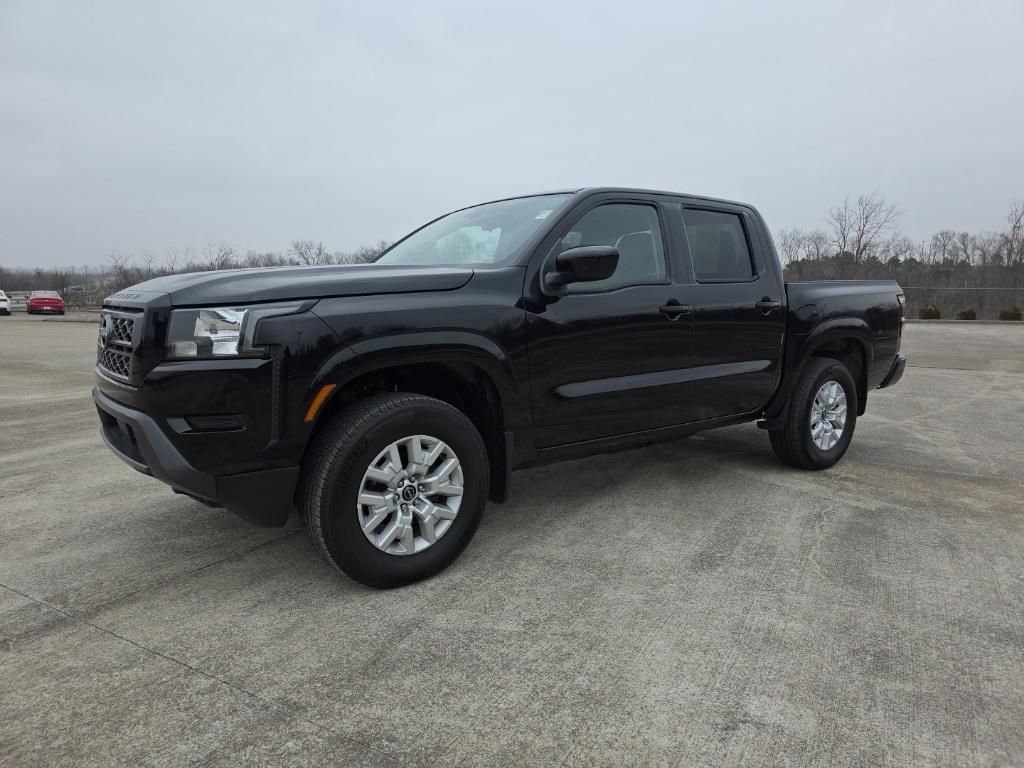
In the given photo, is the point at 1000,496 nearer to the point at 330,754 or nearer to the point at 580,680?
the point at 580,680

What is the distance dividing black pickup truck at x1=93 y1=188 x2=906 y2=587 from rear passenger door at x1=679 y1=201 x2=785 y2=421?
0.05ft

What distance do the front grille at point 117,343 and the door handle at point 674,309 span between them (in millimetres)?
2630

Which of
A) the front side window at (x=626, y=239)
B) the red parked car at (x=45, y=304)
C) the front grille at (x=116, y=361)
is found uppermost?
the red parked car at (x=45, y=304)

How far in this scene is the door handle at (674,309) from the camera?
387 centimetres

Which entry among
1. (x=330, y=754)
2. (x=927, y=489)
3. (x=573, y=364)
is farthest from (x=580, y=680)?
(x=927, y=489)

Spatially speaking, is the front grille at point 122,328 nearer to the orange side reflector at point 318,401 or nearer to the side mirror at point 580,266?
the orange side reflector at point 318,401

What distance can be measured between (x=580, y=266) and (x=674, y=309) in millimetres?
946

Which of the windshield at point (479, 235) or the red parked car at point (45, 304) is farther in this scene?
the red parked car at point (45, 304)

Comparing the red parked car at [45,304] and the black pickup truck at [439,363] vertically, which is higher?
the red parked car at [45,304]

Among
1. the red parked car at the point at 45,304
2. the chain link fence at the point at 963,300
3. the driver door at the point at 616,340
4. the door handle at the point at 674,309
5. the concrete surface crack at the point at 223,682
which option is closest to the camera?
the concrete surface crack at the point at 223,682

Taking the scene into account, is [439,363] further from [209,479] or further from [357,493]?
[209,479]

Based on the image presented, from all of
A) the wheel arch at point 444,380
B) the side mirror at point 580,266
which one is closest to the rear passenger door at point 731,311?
the side mirror at point 580,266

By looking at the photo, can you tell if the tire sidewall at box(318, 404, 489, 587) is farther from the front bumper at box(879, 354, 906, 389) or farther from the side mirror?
the front bumper at box(879, 354, 906, 389)

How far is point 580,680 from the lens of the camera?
231 cm
